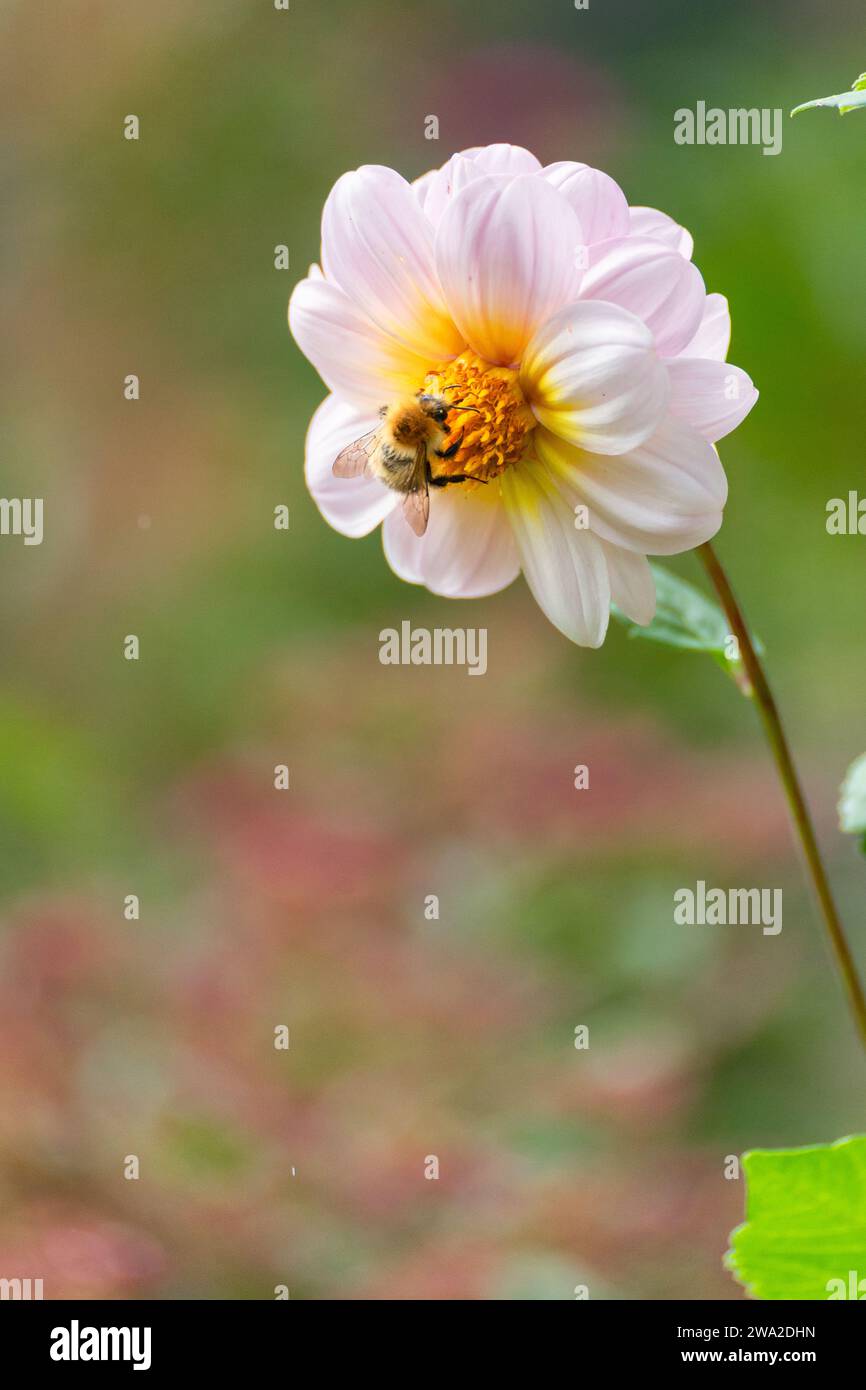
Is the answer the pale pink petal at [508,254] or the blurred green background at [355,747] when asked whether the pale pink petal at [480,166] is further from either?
the blurred green background at [355,747]

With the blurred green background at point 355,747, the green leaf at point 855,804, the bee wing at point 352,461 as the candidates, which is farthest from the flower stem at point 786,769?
the blurred green background at point 355,747

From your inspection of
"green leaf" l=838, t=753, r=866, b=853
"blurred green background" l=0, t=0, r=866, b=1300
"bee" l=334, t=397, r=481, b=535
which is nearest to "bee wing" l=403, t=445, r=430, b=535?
"bee" l=334, t=397, r=481, b=535

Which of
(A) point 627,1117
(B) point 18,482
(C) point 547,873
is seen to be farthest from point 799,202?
(A) point 627,1117

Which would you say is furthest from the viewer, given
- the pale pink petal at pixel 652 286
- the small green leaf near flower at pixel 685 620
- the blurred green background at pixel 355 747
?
the blurred green background at pixel 355 747

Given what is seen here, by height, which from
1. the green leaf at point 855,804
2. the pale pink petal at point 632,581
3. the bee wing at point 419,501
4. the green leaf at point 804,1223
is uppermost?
the bee wing at point 419,501

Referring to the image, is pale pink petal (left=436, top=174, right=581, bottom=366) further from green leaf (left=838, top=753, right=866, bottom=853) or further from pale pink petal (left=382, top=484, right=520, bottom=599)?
green leaf (left=838, top=753, right=866, bottom=853)
